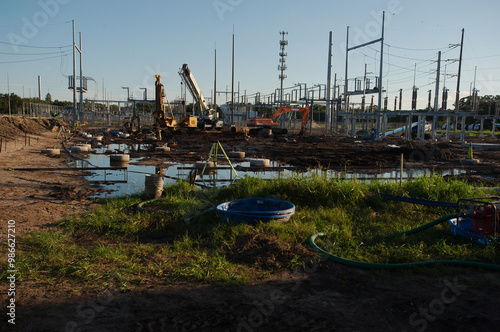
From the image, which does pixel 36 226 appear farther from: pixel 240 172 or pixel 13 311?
pixel 240 172

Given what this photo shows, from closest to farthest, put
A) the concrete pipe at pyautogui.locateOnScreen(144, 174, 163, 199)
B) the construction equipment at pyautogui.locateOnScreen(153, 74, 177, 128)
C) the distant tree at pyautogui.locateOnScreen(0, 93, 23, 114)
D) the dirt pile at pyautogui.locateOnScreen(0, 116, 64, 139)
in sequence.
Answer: the concrete pipe at pyautogui.locateOnScreen(144, 174, 163, 199), the dirt pile at pyautogui.locateOnScreen(0, 116, 64, 139), the construction equipment at pyautogui.locateOnScreen(153, 74, 177, 128), the distant tree at pyautogui.locateOnScreen(0, 93, 23, 114)

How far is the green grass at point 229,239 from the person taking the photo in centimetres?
454

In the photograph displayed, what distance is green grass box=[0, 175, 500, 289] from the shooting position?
4.54 meters

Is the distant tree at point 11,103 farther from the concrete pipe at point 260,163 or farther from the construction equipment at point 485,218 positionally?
the construction equipment at point 485,218

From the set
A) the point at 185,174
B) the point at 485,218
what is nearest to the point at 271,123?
the point at 185,174

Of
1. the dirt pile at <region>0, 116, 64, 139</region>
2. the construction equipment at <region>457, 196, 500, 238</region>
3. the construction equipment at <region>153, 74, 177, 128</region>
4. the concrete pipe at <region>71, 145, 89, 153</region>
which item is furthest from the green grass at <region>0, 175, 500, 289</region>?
the construction equipment at <region>153, 74, 177, 128</region>

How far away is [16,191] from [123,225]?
416 centimetres

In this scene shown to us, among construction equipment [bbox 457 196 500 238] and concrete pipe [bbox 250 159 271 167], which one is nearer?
construction equipment [bbox 457 196 500 238]

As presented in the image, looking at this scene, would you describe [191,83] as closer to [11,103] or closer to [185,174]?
[185,174]

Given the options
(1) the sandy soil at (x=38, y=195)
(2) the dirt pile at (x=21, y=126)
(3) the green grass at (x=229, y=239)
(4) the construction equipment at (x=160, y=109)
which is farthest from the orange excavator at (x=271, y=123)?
(3) the green grass at (x=229, y=239)

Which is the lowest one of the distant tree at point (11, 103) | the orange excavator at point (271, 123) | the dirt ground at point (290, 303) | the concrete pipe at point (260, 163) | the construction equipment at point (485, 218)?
the dirt ground at point (290, 303)

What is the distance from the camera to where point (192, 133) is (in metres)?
36.7

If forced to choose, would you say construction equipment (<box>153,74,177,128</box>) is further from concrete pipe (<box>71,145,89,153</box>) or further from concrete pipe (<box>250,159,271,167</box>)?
concrete pipe (<box>250,159,271,167</box>)

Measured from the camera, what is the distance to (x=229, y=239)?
18.4 feet
